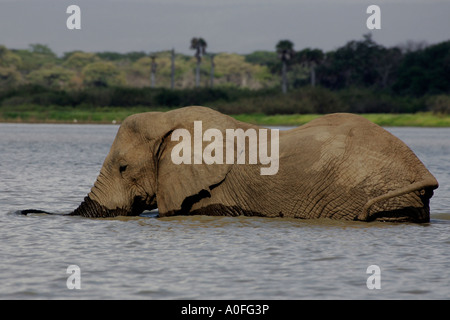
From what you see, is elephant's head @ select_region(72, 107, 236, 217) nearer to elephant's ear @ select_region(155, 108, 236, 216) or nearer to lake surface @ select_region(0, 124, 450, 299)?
elephant's ear @ select_region(155, 108, 236, 216)

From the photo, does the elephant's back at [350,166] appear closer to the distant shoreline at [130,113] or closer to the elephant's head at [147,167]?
the elephant's head at [147,167]

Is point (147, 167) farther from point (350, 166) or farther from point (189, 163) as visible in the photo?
point (350, 166)

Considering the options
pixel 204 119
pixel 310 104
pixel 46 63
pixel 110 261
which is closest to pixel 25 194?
pixel 204 119

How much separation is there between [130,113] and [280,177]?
64.4m

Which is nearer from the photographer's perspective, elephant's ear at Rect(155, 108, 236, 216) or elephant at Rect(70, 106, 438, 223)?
elephant at Rect(70, 106, 438, 223)

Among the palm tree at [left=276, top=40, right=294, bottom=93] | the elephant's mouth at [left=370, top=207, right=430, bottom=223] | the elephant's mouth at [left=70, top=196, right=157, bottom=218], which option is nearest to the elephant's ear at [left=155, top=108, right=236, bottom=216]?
the elephant's mouth at [left=70, top=196, right=157, bottom=218]

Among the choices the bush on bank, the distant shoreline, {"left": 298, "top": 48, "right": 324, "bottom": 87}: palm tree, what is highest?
{"left": 298, "top": 48, "right": 324, "bottom": 87}: palm tree

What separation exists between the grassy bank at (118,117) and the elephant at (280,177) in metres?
50.9

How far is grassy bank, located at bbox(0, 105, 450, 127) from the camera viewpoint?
6153 cm

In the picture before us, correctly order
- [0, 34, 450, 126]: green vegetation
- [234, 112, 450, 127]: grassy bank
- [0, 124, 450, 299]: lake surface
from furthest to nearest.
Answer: [0, 34, 450, 126]: green vegetation
[234, 112, 450, 127]: grassy bank
[0, 124, 450, 299]: lake surface

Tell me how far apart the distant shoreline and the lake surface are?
50900 mm

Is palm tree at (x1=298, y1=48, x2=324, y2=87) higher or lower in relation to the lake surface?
higher

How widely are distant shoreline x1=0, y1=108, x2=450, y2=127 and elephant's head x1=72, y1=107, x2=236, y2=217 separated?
169 feet

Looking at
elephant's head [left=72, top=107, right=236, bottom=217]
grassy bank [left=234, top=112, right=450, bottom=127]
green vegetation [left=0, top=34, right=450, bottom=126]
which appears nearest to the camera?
elephant's head [left=72, top=107, right=236, bottom=217]
